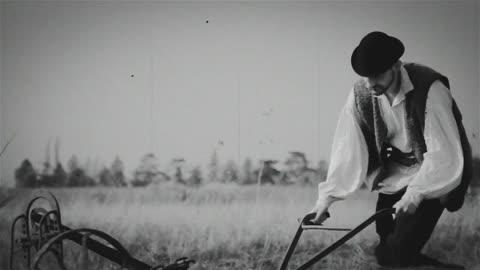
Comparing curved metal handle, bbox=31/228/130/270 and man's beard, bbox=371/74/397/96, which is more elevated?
man's beard, bbox=371/74/397/96

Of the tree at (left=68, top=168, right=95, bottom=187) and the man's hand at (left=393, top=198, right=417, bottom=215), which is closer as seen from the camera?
the man's hand at (left=393, top=198, right=417, bottom=215)

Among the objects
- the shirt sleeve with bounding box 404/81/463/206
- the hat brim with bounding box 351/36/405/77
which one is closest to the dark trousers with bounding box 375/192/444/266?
the shirt sleeve with bounding box 404/81/463/206

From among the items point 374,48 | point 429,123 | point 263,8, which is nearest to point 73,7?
point 263,8

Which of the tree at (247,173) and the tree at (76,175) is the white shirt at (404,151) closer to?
the tree at (247,173)

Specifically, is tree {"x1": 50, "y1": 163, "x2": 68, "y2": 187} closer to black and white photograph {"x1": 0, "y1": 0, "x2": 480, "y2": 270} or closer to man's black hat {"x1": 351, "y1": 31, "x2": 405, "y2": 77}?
black and white photograph {"x1": 0, "y1": 0, "x2": 480, "y2": 270}

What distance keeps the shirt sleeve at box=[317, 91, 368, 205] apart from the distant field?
1.91 ft

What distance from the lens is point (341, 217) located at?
3916 mm

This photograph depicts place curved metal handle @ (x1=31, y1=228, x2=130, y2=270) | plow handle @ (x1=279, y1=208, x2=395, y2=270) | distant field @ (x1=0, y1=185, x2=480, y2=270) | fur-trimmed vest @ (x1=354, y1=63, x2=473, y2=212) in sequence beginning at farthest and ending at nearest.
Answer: distant field @ (x1=0, y1=185, x2=480, y2=270) → fur-trimmed vest @ (x1=354, y1=63, x2=473, y2=212) → plow handle @ (x1=279, y1=208, x2=395, y2=270) → curved metal handle @ (x1=31, y1=228, x2=130, y2=270)

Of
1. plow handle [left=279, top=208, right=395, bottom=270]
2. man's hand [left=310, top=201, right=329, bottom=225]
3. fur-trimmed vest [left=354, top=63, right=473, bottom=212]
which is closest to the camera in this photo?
plow handle [left=279, top=208, right=395, bottom=270]

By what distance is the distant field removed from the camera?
154 inches

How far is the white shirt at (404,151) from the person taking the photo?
10.00 ft

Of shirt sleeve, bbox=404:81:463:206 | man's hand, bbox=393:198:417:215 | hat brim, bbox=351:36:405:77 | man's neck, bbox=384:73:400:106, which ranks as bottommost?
man's hand, bbox=393:198:417:215

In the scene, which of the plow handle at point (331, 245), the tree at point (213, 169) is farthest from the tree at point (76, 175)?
the plow handle at point (331, 245)

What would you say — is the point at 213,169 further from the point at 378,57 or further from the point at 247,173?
the point at 378,57
